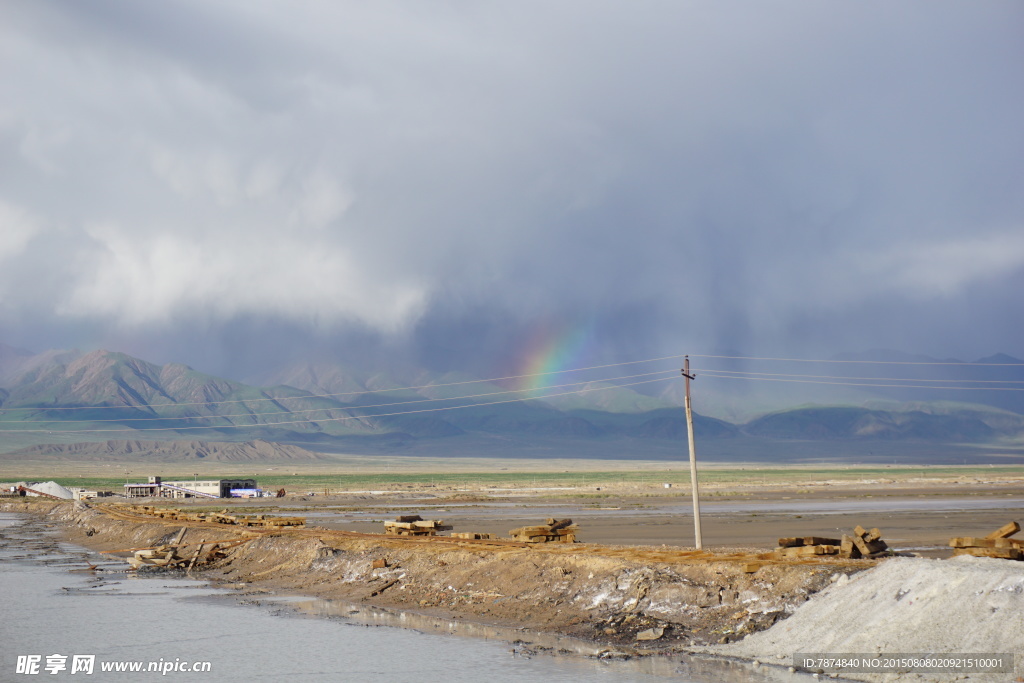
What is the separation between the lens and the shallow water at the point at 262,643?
63.4 feet

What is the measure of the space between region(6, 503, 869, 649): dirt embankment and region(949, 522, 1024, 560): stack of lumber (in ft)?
9.71

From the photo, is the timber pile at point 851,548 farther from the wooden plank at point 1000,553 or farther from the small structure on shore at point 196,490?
the small structure on shore at point 196,490

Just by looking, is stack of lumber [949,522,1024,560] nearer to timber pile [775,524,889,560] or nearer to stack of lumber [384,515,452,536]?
timber pile [775,524,889,560]

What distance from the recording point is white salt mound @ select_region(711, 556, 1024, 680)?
17.5 metres

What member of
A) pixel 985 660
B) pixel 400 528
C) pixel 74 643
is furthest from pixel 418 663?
pixel 400 528

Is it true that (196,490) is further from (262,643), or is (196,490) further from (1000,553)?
(1000,553)

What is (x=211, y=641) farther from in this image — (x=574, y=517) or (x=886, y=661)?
(x=574, y=517)

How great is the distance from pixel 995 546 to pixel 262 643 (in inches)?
769

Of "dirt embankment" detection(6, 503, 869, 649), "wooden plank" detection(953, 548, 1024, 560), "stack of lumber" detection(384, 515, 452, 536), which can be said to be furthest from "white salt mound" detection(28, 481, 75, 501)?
"wooden plank" detection(953, 548, 1024, 560)

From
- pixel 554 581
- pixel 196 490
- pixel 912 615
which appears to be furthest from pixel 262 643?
pixel 196 490

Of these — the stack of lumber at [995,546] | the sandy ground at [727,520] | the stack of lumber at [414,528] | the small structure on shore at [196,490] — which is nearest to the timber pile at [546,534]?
the stack of lumber at [414,528]

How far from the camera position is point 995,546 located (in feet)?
78.4

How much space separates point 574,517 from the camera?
66.6 meters

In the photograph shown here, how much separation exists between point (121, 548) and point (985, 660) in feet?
156
